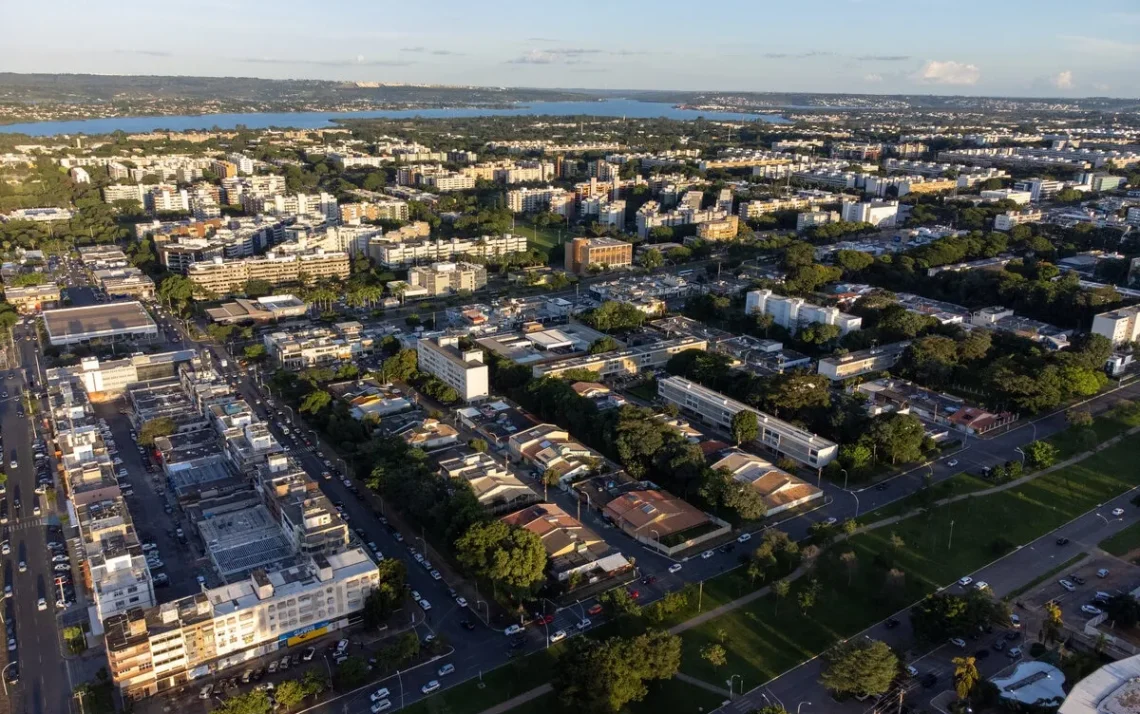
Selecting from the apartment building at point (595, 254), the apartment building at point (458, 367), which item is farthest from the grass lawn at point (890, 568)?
the apartment building at point (595, 254)

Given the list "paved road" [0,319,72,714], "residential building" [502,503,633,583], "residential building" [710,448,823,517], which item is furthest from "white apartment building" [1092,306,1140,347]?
"paved road" [0,319,72,714]

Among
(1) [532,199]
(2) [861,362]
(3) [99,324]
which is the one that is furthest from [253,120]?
(2) [861,362]

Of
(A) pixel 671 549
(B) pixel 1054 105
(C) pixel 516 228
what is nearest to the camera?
(A) pixel 671 549

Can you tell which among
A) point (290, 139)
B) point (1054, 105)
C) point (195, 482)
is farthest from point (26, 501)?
point (1054, 105)

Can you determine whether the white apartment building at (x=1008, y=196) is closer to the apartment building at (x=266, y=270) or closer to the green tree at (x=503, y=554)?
the apartment building at (x=266, y=270)

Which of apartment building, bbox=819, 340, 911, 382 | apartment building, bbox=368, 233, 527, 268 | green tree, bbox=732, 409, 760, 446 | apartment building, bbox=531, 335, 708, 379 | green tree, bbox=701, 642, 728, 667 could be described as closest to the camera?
green tree, bbox=701, 642, 728, 667

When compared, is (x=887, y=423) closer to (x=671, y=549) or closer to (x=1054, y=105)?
(x=671, y=549)

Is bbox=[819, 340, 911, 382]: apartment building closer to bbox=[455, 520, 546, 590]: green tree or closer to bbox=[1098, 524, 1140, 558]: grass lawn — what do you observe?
bbox=[1098, 524, 1140, 558]: grass lawn
